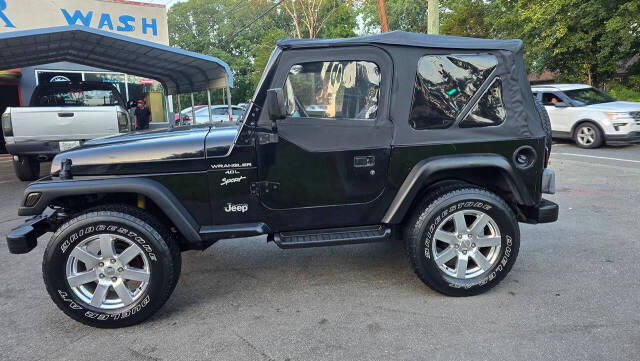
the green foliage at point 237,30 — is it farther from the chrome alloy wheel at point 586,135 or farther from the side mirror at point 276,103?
the side mirror at point 276,103

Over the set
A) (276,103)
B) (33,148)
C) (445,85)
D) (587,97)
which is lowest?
(33,148)

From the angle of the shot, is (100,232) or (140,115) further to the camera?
(140,115)

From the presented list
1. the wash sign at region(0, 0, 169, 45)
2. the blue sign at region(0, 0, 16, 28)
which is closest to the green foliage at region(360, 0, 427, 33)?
the wash sign at region(0, 0, 169, 45)

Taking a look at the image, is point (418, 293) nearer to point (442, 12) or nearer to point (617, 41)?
point (617, 41)

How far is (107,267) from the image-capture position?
10.1 ft

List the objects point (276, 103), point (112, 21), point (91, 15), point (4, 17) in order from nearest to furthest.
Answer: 1. point (276, 103)
2. point (4, 17)
3. point (91, 15)
4. point (112, 21)

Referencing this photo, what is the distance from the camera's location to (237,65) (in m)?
45.7

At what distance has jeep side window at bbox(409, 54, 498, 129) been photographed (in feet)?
10.9

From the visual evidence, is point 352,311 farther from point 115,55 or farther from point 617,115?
point 617,115

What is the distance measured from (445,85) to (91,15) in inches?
629

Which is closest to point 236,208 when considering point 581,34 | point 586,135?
point 586,135

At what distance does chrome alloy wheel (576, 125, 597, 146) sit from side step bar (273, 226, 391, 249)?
10433 mm

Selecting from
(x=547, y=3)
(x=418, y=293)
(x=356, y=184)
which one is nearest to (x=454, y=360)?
(x=418, y=293)

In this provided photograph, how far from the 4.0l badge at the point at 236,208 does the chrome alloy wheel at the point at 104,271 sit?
664 millimetres
